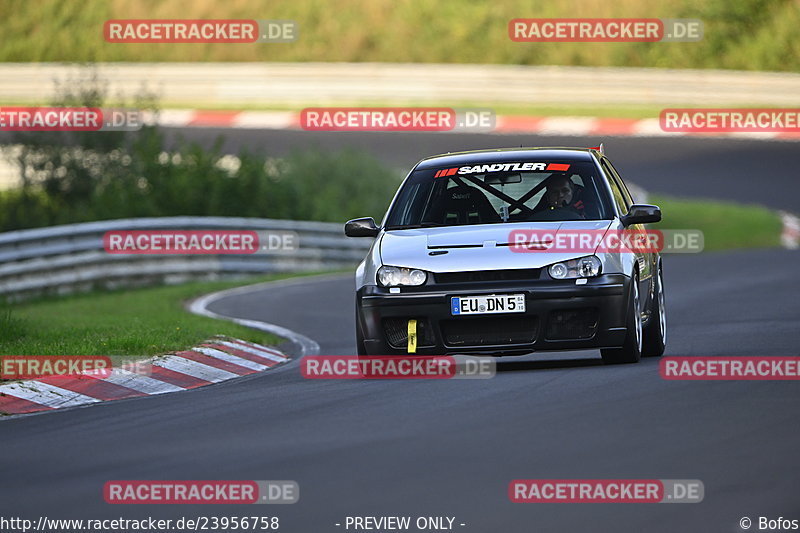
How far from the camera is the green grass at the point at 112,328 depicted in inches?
529

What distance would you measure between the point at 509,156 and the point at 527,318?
5.91ft

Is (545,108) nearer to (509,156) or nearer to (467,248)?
(509,156)

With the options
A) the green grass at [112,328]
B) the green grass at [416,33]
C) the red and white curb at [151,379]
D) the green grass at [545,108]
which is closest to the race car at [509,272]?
the red and white curb at [151,379]

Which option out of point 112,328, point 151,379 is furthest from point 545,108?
point 151,379

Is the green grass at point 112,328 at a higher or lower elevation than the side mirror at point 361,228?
lower

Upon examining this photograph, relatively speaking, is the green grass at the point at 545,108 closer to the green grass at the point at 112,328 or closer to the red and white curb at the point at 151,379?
the green grass at the point at 112,328

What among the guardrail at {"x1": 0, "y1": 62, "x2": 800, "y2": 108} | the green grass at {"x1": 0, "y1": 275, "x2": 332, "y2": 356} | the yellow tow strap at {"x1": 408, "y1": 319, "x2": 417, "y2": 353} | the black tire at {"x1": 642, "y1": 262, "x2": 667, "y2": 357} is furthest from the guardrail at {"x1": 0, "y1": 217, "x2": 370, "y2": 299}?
the guardrail at {"x1": 0, "y1": 62, "x2": 800, "y2": 108}

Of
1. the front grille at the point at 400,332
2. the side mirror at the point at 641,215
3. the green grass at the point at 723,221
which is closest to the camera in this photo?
the front grille at the point at 400,332

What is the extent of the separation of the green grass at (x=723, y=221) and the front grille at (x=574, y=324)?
677 inches

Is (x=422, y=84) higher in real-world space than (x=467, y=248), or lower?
higher

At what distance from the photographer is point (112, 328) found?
1527 centimetres

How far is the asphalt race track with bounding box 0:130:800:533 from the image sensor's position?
6.95m

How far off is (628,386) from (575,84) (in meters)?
29.0

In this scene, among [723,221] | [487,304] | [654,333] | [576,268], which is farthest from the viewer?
[723,221]
